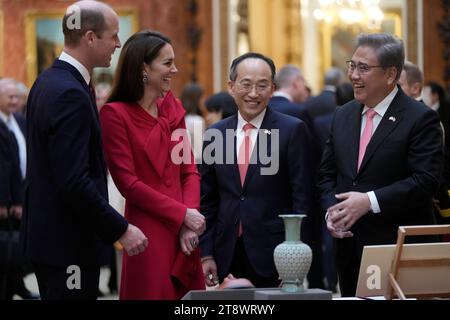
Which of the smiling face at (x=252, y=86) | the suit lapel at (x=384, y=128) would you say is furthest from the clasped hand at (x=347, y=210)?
the smiling face at (x=252, y=86)

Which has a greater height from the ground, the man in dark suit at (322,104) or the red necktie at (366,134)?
the red necktie at (366,134)

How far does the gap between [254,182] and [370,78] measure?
0.84m

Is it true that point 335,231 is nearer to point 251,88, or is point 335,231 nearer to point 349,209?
point 349,209

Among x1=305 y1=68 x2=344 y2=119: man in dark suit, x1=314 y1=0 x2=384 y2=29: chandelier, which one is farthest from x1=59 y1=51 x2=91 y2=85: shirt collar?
x1=314 y1=0 x2=384 y2=29: chandelier

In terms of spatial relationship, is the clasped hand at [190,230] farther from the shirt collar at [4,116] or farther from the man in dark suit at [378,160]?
the shirt collar at [4,116]

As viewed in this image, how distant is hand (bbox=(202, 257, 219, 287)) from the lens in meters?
5.65

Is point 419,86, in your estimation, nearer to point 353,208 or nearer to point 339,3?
point 353,208

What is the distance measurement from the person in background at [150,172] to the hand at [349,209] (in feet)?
2.25

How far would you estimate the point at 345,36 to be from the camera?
2288cm

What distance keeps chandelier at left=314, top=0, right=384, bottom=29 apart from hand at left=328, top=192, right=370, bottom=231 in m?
16.6

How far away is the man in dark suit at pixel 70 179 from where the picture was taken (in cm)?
464

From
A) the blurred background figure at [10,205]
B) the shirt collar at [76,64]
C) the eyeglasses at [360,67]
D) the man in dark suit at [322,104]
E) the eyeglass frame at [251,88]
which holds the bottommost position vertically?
the blurred background figure at [10,205]

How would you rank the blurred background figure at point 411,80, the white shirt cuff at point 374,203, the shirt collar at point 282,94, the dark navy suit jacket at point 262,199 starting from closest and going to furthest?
the white shirt cuff at point 374,203 < the dark navy suit jacket at point 262,199 < the blurred background figure at point 411,80 < the shirt collar at point 282,94

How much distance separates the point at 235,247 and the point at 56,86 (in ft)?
4.97
